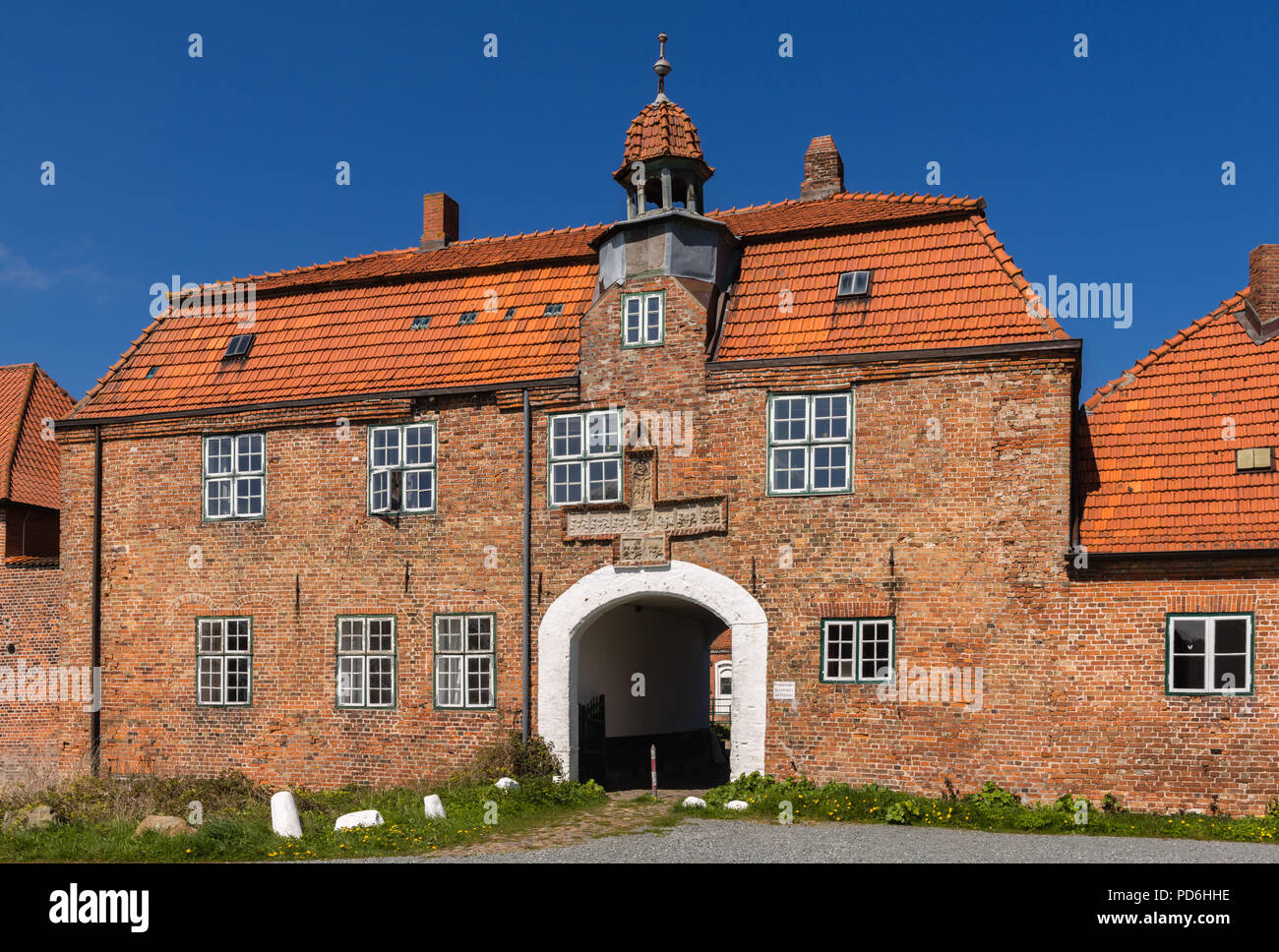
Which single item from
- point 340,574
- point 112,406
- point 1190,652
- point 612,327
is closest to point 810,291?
point 612,327

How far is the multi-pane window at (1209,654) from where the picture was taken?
51.9ft

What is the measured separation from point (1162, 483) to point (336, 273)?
15.2m

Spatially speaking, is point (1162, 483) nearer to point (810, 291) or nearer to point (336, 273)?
point (810, 291)

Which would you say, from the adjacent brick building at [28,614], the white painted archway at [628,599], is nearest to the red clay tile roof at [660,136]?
the white painted archway at [628,599]

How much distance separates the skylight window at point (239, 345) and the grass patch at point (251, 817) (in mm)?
7538

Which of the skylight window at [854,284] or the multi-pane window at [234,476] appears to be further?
the multi-pane window at [234,476]

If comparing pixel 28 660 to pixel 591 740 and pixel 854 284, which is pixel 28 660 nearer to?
pixel 591 740

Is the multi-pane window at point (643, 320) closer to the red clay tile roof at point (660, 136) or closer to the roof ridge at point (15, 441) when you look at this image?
the red clay tile roof at point (660, 136)

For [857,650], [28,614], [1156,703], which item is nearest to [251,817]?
[857,650]

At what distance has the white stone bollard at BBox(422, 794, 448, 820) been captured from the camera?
50.6 feet

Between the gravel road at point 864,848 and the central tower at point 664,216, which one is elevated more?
the central tower at point 664,216

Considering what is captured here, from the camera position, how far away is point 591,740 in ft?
Answer: 65.7

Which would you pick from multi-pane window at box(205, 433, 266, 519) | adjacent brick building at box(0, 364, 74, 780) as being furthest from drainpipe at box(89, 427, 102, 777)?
multi-pane window at box(205, 433, 266, 519)

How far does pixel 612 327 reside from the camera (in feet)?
62.8
